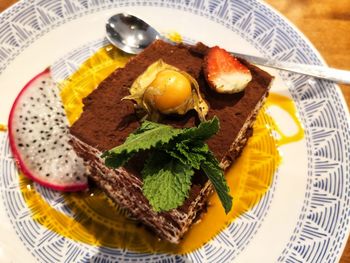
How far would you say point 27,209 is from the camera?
2.41 m

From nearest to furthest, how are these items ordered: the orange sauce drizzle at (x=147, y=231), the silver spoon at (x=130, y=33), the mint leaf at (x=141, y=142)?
1. the mint leaf at (x=141, y=142)
2. the orange sauce drizzle at (x=147, y=231)
3. the silver spoon at (x=130, y=33)

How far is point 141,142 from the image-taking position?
73.4 inches

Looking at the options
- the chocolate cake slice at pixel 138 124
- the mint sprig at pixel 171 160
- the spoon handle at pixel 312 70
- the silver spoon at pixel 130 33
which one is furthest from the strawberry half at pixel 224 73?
the silver spoon at pixel 130 33

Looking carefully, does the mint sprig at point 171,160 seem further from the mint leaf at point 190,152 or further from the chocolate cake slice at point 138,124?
the chocolate cake slice at point 138,124

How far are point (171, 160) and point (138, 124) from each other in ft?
1.08

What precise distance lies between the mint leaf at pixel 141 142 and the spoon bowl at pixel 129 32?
119 centimetres

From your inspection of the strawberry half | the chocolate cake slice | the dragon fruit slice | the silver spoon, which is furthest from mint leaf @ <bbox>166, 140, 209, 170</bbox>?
the silver spoon

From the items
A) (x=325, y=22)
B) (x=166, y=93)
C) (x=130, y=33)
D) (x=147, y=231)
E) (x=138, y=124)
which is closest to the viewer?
(x=166, y=93)

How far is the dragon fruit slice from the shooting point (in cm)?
256

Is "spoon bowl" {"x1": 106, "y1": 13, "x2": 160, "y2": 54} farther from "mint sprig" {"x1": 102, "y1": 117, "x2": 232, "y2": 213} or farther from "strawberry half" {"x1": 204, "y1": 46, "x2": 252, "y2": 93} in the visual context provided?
"mint sprig" {"x1": 102, "y1": 117, "x2": 232, "y2": 213}

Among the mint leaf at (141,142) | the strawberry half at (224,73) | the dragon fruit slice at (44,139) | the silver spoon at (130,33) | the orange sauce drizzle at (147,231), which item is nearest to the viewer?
the mint leaf at (141,142)

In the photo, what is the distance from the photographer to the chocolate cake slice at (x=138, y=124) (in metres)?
2.14

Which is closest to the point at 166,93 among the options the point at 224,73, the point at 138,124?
the point at 138,124

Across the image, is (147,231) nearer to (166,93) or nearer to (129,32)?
(166,93)
